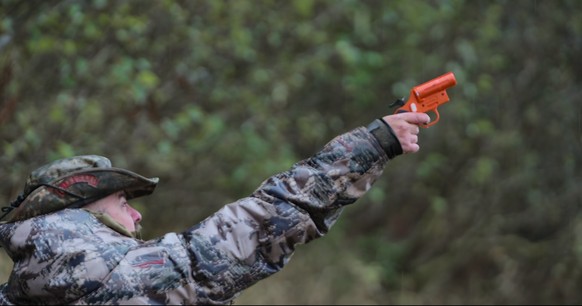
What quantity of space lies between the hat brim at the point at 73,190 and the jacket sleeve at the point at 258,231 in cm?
22

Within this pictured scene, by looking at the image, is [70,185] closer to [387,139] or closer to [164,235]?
[164,235]

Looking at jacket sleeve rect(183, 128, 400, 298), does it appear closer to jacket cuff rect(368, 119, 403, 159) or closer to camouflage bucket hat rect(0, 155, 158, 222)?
jacket cuff rect(368, 119, 403, 159)

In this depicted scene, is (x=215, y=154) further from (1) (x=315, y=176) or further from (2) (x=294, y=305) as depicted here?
(1) (x=315, y=176)

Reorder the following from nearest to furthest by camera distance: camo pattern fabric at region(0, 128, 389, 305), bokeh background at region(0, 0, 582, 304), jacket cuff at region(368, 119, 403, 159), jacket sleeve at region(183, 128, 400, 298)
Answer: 1. camo pattern fabric at region(0, 128, 389, 305)
2. jacket sleeve at region(183, 128, 400, 298)
3. jacket cuff at region(368, 119, 403, 159)
4. bokeh background at region(0, 0, 582, 304)

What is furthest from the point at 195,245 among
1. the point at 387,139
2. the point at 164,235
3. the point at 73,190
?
the point at 387,139

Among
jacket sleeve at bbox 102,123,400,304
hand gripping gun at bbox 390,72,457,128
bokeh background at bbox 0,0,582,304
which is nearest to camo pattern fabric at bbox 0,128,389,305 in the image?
jacket sleeve at bbox 102,123,400,304

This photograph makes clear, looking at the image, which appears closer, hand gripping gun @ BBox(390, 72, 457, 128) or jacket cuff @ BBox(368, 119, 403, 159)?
jacket cuff @ BBox(368, 119, 403, 159)

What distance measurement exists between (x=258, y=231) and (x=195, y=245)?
183 millimetres

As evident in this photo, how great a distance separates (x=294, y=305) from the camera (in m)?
7.27

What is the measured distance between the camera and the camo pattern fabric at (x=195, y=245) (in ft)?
7.58

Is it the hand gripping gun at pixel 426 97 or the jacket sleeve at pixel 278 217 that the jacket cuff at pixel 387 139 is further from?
the hand gripping gun at pixel 426 97

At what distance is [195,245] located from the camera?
7.90ft

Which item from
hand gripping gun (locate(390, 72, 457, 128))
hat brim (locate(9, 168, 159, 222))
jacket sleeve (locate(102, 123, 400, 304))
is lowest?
jacket sleeve (locate(102, 123, 400, 304))

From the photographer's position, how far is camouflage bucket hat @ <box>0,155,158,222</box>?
2424 mm
